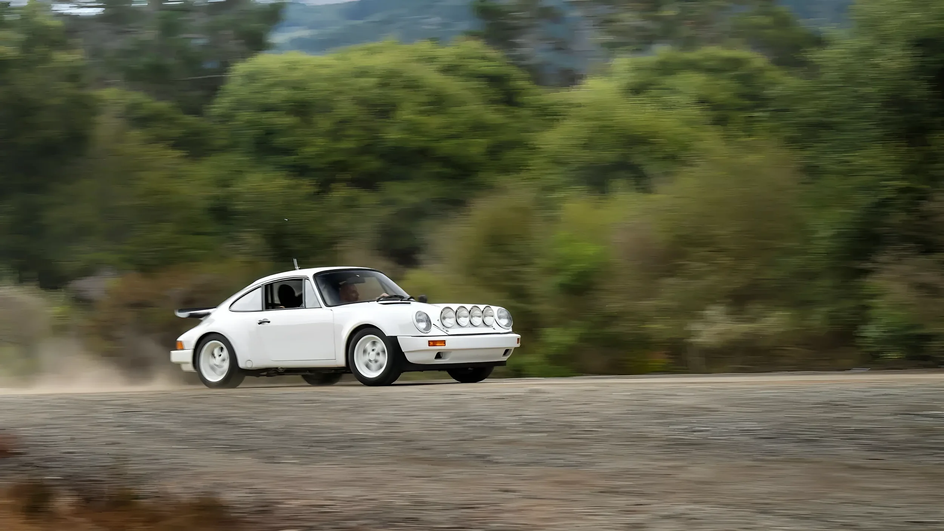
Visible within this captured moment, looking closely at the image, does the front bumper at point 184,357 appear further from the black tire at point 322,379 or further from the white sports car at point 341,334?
the black tire at point 322,379

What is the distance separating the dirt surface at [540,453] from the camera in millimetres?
6633

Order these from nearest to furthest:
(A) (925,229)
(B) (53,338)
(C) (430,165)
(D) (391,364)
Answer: (D) (391,364) < (A) (925,229) < (B) (53,338) < (C) (430,165)

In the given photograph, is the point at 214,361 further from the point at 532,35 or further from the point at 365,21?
the point at 365,21

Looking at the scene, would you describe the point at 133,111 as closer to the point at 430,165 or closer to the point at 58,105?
the point at 58,105

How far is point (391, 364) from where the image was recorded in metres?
14.2

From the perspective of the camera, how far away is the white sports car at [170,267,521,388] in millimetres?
14133

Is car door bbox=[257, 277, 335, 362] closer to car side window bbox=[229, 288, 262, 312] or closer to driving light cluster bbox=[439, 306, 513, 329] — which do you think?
car side window bbox=[229, 288, 262, 312]

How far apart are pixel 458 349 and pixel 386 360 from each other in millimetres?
813

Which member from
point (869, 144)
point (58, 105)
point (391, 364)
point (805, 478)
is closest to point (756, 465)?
point (805, 478)

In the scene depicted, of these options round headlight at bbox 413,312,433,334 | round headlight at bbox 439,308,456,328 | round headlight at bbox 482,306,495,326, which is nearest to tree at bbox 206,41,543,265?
round headlight at bbox 482,306,495,326

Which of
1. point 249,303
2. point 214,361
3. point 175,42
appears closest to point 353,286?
point 249,303

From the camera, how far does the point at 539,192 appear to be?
92.5ft

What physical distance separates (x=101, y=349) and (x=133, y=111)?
20932mm

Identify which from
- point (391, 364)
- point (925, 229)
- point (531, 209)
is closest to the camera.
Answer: point (391, 364)
